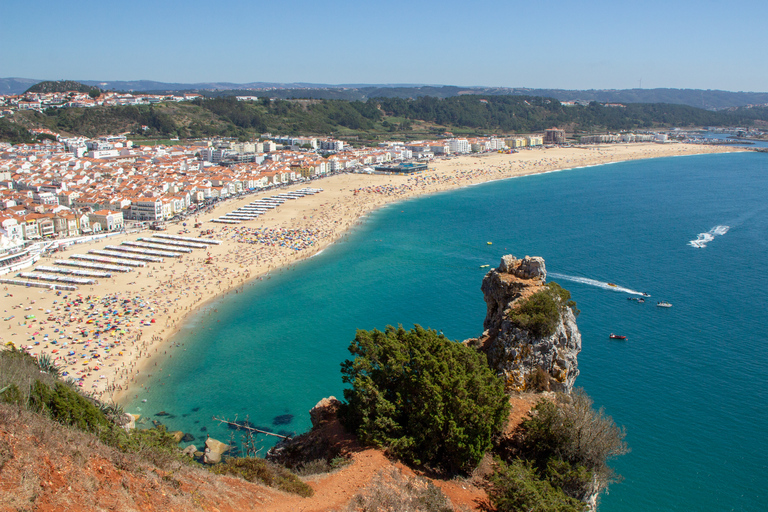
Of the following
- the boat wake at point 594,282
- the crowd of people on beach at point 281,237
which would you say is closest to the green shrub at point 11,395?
the boat wake at point 594,282

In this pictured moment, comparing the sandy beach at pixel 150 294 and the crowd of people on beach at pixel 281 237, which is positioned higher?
the crowd of people on beach at pixel 281 237

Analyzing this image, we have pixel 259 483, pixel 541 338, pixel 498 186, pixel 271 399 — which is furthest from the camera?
pixel 498 186

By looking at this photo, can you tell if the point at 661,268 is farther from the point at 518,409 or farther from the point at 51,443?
the point at 51,443

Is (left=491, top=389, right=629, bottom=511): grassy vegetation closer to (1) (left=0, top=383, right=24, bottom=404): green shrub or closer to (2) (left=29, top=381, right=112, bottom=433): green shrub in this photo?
(2) (left=29, top=381, right=112, bottom=433): green shrub

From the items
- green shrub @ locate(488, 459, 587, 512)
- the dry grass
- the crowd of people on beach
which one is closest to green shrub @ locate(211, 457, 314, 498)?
the dry grass

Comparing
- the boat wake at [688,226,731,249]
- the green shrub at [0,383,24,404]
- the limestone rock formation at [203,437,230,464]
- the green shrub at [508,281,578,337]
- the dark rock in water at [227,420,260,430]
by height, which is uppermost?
the green shrub at [508,281,578,337]

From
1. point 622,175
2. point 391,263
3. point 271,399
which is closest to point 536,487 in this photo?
point 271,399

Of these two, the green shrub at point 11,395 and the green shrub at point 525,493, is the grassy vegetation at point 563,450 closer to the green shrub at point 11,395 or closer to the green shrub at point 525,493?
the green shrub at point 525,493
